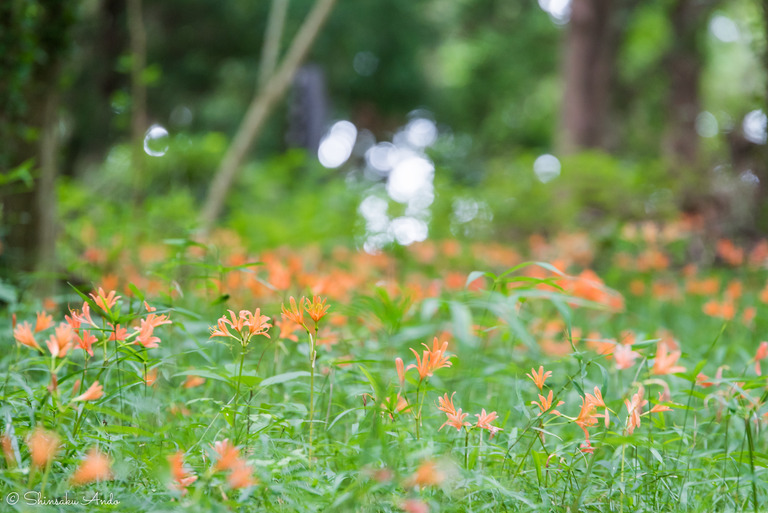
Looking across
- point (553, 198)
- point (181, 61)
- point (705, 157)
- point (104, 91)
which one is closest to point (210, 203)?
point (553, 198)

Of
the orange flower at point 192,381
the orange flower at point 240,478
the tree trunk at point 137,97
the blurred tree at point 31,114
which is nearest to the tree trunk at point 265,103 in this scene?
the tree trunk at point 137,97

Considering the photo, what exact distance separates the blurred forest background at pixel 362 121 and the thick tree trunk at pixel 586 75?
0.02m

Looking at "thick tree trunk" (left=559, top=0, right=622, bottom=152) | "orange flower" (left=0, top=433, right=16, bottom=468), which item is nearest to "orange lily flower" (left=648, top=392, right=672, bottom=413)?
"orange flower" (left=0, top=433, right=16, bottom=468)

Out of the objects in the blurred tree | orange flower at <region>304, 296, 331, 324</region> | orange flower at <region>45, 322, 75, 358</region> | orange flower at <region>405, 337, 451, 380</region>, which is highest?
the blurred tree

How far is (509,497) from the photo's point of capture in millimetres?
1198

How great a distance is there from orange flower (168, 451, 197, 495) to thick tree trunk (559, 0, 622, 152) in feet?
21.9

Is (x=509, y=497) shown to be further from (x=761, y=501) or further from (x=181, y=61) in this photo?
(x=181, y=61)

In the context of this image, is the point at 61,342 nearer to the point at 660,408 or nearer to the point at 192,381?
the point at 192,381

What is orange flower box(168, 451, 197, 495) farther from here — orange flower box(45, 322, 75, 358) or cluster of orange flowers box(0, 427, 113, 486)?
orange flower box(45, 322, 75, 358)

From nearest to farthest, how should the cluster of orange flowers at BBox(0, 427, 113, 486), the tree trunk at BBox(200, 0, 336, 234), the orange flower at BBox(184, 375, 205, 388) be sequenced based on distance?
the cluster of orange flowers at BBox(0, 427, 113, 486), the orange flower at BBox(184, 375, 205, 388), the tree trunk at BBox(200, 0, 336, 234)

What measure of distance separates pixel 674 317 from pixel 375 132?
440 inches

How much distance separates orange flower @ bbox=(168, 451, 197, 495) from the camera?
934 millimetres

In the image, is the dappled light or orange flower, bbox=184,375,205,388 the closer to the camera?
the dappled light

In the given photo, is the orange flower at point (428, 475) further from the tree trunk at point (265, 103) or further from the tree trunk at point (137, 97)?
the tree trunk at point (137, 97)
